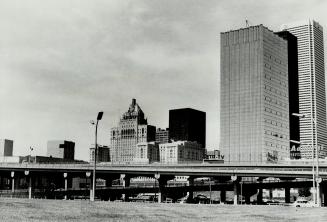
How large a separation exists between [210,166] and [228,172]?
1277 cm

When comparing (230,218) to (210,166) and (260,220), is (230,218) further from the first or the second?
(210,166)

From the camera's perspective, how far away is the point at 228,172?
124812mm

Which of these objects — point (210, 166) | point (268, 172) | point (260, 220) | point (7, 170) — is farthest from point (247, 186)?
point (260, 220)

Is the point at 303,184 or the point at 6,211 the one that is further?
the point at 303,184

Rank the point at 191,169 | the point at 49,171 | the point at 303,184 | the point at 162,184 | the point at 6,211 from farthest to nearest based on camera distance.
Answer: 1. the point at 303,184
2. the point at 49,171
3. the point at 162,184
4. the point at 191,169
5. the point at 6,211

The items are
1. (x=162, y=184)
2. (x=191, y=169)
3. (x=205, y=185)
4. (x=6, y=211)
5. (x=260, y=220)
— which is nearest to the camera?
(x=6, y=211)

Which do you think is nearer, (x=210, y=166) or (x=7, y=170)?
(x=210, y=166)

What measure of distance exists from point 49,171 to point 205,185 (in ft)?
197

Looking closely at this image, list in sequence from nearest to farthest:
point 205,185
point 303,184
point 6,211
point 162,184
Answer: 1. point 6,211
2. point 162,184
3. point 205,185
4. point 303,184

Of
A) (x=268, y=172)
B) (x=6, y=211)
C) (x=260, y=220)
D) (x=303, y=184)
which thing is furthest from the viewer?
(x=303, y=184)

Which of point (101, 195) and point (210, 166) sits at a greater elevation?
point (210, 166)

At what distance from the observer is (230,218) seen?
116 feet

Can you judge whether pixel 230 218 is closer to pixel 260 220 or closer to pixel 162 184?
Result: pixel 260 220

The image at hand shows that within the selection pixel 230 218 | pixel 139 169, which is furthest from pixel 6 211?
pixel 139 169
